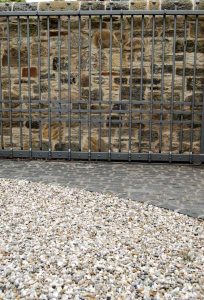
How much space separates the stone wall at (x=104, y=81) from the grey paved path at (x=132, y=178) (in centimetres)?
39

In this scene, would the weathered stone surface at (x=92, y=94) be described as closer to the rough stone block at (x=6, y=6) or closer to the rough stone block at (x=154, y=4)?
the rough stone block at (x=154, y=4)

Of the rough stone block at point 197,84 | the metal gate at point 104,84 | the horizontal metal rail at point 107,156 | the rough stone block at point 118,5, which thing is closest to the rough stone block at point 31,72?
the metal gate at point 104,84

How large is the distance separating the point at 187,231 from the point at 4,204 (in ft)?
5.99

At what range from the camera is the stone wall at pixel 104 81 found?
269 inches

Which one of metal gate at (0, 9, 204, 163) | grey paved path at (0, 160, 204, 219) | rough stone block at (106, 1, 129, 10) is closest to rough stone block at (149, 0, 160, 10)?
metal gate at (0, 9, 204, 163)

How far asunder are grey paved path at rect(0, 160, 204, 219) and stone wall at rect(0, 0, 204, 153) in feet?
1.29

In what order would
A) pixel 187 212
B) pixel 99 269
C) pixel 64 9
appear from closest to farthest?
pixel 99 269 < pixel 187 212 < pixel 64 9

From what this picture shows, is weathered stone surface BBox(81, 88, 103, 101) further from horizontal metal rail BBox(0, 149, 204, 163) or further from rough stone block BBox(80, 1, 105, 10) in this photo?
rough stone block BBox(80, 1, 105, 10)

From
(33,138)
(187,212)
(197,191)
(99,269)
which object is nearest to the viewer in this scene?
(99,269)

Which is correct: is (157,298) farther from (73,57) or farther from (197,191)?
(73,57)

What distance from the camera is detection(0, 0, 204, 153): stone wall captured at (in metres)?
6.83

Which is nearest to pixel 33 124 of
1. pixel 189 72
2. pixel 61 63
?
pixel 61 63

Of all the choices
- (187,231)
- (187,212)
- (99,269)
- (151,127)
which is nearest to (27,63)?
(151,127)

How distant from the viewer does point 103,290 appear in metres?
2.79
